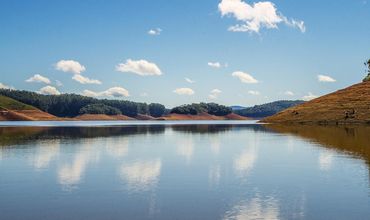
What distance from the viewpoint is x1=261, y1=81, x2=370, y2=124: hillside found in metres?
160

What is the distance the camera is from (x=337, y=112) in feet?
560

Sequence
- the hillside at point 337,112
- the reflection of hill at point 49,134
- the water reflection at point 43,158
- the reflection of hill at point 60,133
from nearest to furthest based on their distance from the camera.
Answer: the water reflection at point 43,158 < the reflection of hill at point 49,134 < the reflection of hill at point 60,133 < the hillside at point 337,112

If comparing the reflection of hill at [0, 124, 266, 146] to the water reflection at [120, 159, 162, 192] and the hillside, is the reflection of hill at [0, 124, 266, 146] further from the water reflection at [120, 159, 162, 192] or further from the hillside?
the hillside

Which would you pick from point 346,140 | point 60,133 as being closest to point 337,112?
point 346,140

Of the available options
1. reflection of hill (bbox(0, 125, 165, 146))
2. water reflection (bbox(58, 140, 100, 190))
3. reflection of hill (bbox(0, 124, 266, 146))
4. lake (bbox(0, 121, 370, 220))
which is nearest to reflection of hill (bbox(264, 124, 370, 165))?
lake (bbox(0, 121, 370, 220))

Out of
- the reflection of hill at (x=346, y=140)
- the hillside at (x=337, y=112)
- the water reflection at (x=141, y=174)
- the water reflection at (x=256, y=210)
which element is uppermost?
the hillside at (x=337, y=112)

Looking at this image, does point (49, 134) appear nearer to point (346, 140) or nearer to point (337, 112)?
point (346, 140)

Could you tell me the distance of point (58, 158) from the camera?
44.7 meters

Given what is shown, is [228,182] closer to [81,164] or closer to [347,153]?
[81,164]

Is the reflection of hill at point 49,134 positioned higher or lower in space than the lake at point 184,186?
higher

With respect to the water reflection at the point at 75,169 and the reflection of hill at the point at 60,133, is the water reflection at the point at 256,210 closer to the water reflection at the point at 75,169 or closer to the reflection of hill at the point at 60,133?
the water reflection at the point at 75,169

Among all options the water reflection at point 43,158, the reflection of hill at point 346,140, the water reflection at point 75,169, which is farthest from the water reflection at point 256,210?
the water reflection at point 43,158

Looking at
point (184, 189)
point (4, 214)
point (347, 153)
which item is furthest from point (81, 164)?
point (347, 153)

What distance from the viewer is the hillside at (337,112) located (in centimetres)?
16032
